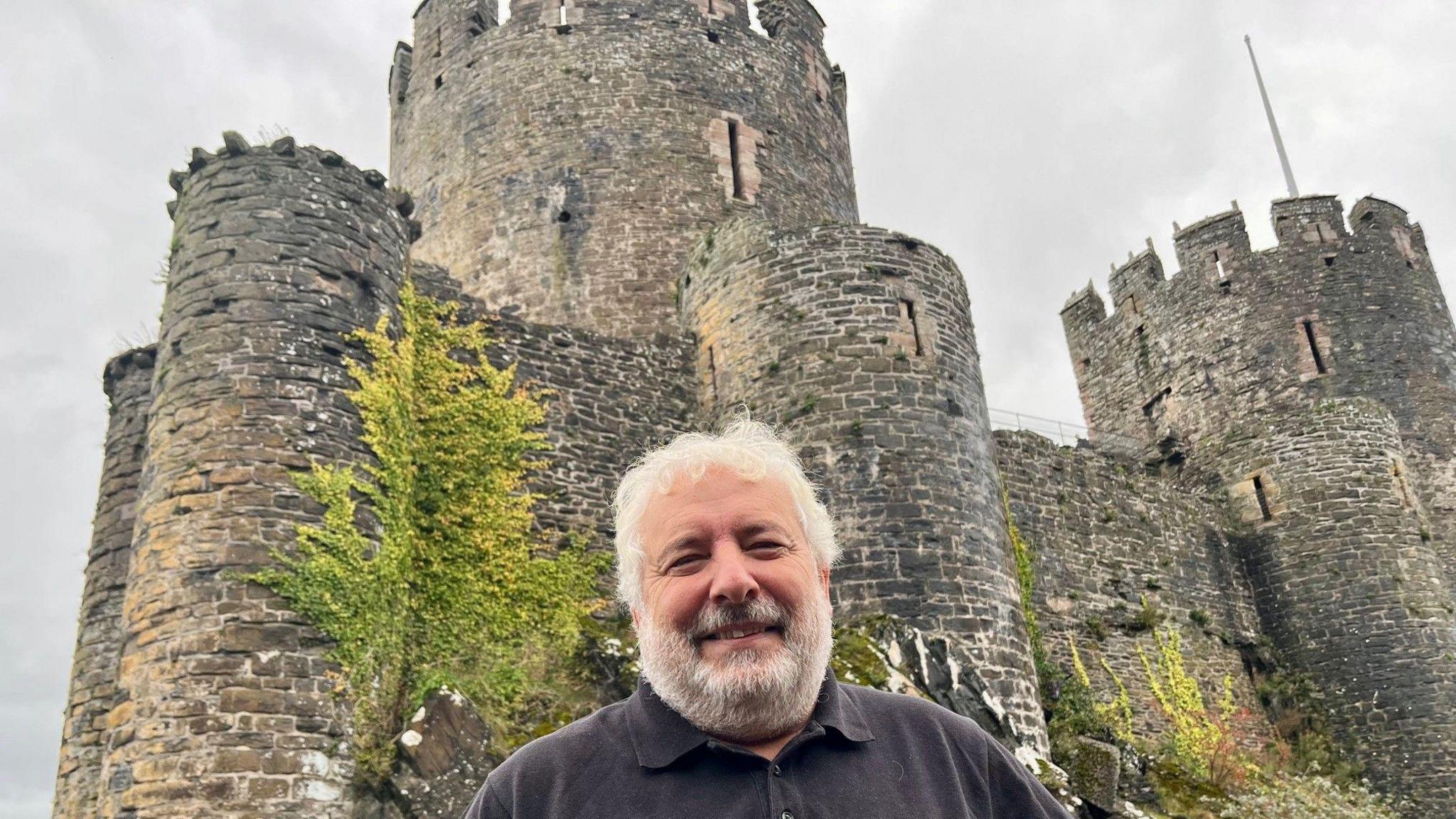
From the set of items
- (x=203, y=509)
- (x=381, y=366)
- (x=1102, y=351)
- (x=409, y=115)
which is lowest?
(x=203, y=509)

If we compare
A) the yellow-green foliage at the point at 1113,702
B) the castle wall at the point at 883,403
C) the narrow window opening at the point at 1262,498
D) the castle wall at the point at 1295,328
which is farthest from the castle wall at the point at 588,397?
the castle wall at the point at 1295,328

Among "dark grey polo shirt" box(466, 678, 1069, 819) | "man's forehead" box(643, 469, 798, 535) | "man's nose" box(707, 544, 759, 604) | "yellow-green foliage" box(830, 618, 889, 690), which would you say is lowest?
"dark grey polo shirt" box(466, 678, 1069, 819)

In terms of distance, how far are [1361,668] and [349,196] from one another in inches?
567

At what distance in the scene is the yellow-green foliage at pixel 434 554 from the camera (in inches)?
336

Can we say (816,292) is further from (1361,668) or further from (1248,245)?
(1248,245)

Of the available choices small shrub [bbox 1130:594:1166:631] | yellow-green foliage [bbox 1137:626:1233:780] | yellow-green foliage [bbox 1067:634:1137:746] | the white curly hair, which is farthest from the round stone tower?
the white curly hair

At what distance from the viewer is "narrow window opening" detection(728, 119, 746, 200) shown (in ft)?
53.4

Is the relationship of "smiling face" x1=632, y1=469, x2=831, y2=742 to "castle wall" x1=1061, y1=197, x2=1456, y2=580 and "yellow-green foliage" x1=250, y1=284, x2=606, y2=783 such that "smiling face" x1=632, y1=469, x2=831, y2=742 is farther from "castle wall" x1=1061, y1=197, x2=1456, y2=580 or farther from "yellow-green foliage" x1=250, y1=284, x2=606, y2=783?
"castle wall" x1=1061, y1=197, x2=1456, y2=580

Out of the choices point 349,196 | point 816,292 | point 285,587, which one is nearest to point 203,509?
point 285,587

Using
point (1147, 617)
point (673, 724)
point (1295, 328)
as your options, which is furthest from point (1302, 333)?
point (673, 724)

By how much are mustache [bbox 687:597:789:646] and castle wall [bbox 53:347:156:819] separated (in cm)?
918

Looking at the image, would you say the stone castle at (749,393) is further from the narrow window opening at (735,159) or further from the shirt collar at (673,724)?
the shirt collar at (673,724)

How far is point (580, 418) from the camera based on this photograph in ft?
40.2

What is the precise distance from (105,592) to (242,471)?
12.0ft
